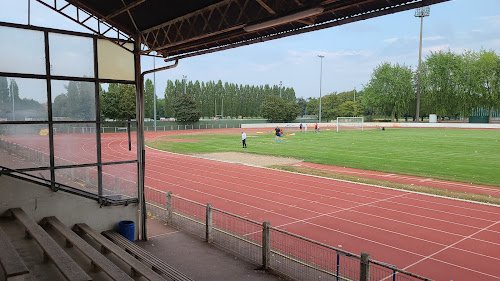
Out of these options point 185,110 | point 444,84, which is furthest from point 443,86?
point 185,110

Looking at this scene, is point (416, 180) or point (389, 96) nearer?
point (416, 180)

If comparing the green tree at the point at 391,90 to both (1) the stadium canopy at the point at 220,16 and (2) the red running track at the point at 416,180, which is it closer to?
(2) the red running track at the point at 416,180

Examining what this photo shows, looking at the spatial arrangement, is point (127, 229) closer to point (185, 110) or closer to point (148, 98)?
point (185, 110)

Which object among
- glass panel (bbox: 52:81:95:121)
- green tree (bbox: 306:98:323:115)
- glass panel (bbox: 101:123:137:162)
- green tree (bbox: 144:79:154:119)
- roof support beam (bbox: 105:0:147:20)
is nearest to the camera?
roof support beam (bbox: 105:0:147:20)

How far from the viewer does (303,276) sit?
7.56 meters

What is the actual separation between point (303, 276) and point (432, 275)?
114 inches

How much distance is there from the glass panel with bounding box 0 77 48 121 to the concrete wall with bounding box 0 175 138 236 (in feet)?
4.80

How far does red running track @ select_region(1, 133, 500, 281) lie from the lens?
8852mm

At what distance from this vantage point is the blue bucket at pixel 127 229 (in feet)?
31.4

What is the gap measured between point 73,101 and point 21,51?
1553 millimetres

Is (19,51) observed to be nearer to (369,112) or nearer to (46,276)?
(46,276)

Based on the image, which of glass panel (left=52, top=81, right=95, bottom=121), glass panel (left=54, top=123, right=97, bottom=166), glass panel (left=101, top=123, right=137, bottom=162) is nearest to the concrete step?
glass panel (left=54, top=123, right=97, bottom=166)

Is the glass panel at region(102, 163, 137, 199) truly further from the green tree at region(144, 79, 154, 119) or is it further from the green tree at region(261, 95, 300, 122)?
the green tree at region(261, 95, 300, 122)

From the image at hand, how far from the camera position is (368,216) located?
1234cm
